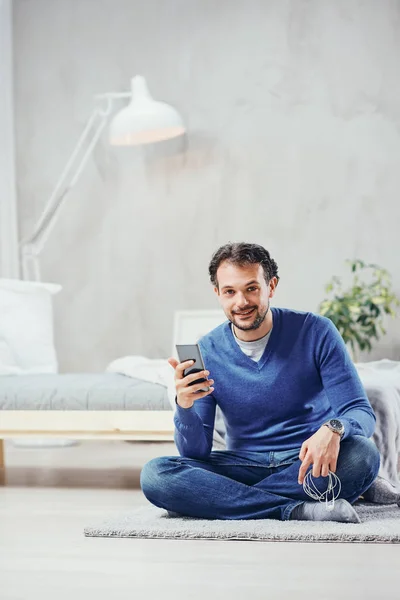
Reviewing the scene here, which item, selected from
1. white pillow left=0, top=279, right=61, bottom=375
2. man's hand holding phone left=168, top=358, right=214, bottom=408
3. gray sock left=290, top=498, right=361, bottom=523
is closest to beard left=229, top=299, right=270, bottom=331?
man's hand holding phone left=168, top=358, right=214, bottom=408

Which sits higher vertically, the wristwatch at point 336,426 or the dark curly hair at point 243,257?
the dark curly hair at point 243,257

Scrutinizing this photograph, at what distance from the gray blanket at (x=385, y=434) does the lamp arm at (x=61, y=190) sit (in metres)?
2.30

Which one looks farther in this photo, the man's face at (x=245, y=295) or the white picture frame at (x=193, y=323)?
the white picture frame at (x=193, y=323)

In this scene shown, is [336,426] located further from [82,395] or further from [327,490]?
[82,395]

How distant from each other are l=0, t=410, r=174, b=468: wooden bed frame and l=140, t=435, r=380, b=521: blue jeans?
2.24ft

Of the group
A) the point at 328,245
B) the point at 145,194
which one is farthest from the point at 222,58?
the point at 328,245

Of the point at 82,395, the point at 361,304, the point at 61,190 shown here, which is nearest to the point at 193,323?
the point at 361,304

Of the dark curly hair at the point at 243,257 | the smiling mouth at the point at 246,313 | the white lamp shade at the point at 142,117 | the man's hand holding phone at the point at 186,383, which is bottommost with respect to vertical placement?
the man's hand holding phone at the point at 186,383

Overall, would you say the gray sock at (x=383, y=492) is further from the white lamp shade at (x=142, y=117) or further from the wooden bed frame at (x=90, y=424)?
the white lamp shade at (x=142, y=117)

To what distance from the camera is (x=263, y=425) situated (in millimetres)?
2426

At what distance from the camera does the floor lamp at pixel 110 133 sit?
4.50 metres

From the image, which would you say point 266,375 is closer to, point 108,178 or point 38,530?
point 38,530

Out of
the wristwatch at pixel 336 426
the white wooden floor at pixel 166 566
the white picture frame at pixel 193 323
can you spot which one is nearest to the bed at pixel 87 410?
the white wooden floor at pixel 166 566

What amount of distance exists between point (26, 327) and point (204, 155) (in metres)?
1.67
